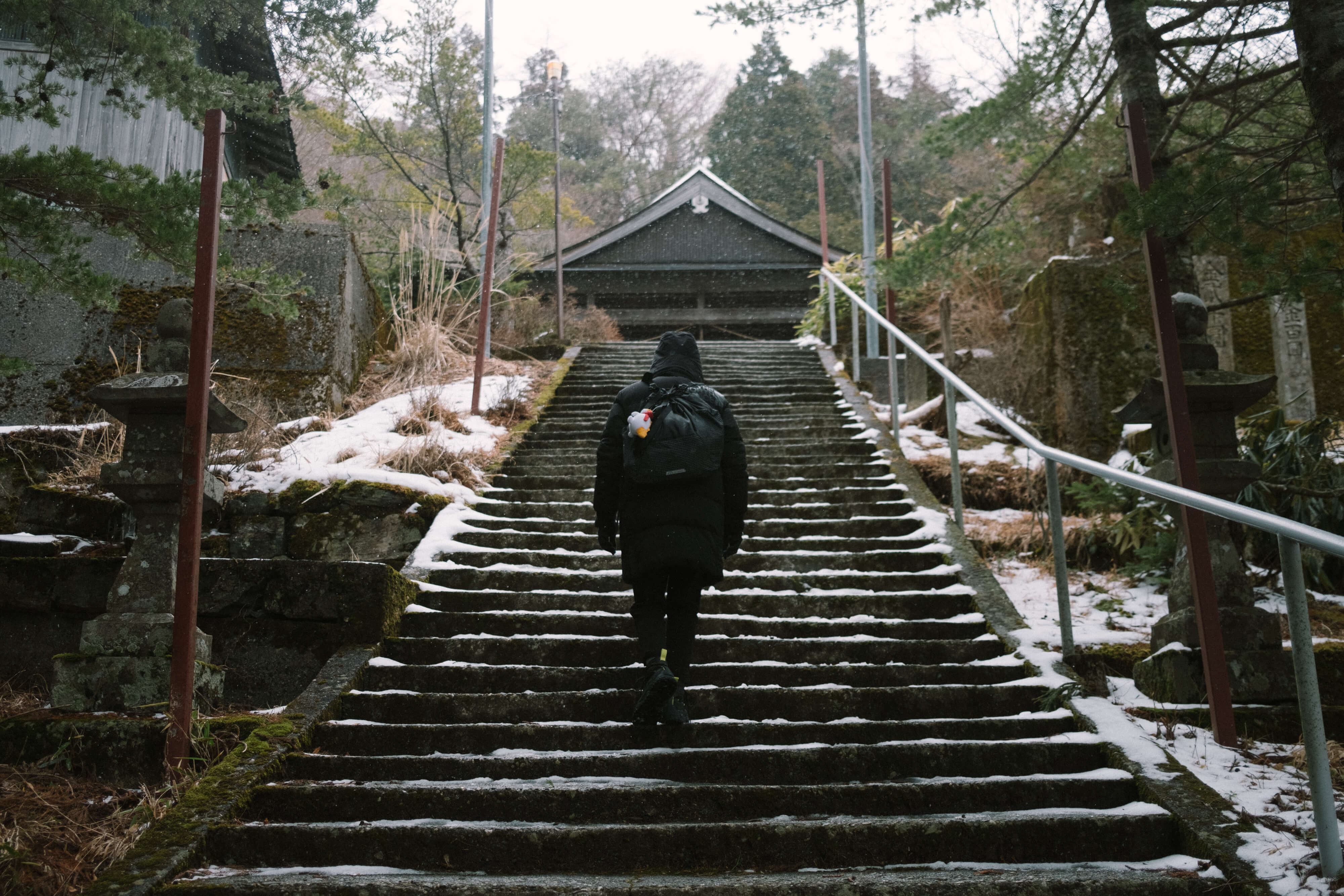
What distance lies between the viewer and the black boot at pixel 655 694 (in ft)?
9.73

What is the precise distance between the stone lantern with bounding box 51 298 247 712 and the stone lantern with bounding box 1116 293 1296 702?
3316 millimetres

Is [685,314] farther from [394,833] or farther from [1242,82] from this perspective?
[394,833]

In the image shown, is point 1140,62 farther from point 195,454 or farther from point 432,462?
point 432,462

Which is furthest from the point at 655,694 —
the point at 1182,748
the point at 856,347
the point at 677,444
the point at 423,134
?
the point at 423,134

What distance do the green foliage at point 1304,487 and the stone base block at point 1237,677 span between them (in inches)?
55.1

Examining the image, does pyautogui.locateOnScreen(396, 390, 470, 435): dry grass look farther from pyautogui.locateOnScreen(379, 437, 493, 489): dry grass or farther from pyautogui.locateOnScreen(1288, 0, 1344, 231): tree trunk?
pyautogui.locateOnScreen(1288, 0, 1344, 231): tree trunk

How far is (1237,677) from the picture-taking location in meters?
3.11

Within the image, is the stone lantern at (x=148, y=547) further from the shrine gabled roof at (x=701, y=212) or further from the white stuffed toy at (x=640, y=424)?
the shrine gabled roof at (x=701, y=212)

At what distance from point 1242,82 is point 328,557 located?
4.57m

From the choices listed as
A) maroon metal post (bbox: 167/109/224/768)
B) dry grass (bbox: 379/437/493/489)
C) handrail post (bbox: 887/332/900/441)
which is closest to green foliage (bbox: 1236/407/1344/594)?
handrail post (bbox: 887/332/900/441)

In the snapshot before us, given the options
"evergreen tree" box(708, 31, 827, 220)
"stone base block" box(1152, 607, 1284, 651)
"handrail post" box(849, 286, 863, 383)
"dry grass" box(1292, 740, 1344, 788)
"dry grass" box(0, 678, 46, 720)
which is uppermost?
"evergreen tree" box(708, 31, 827, 220)

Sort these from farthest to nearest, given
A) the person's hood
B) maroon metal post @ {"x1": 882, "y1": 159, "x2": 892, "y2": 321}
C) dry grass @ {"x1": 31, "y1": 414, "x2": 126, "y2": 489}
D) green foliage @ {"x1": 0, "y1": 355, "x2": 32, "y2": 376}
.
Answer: maroon metal post @ {"x1": 882, "y1": 159, "x2": 892, "y2": 321} → dry grass @ {"x1": 31, "y1": 414, "x2": 126, "y2": 489} → green foliage @ {"x1": 0, "y1": 355, "x2": 32, "y2": 376} → the person's hood

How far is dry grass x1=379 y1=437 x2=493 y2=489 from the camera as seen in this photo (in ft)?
17.8

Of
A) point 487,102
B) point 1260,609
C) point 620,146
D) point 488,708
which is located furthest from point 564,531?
point 620,146
